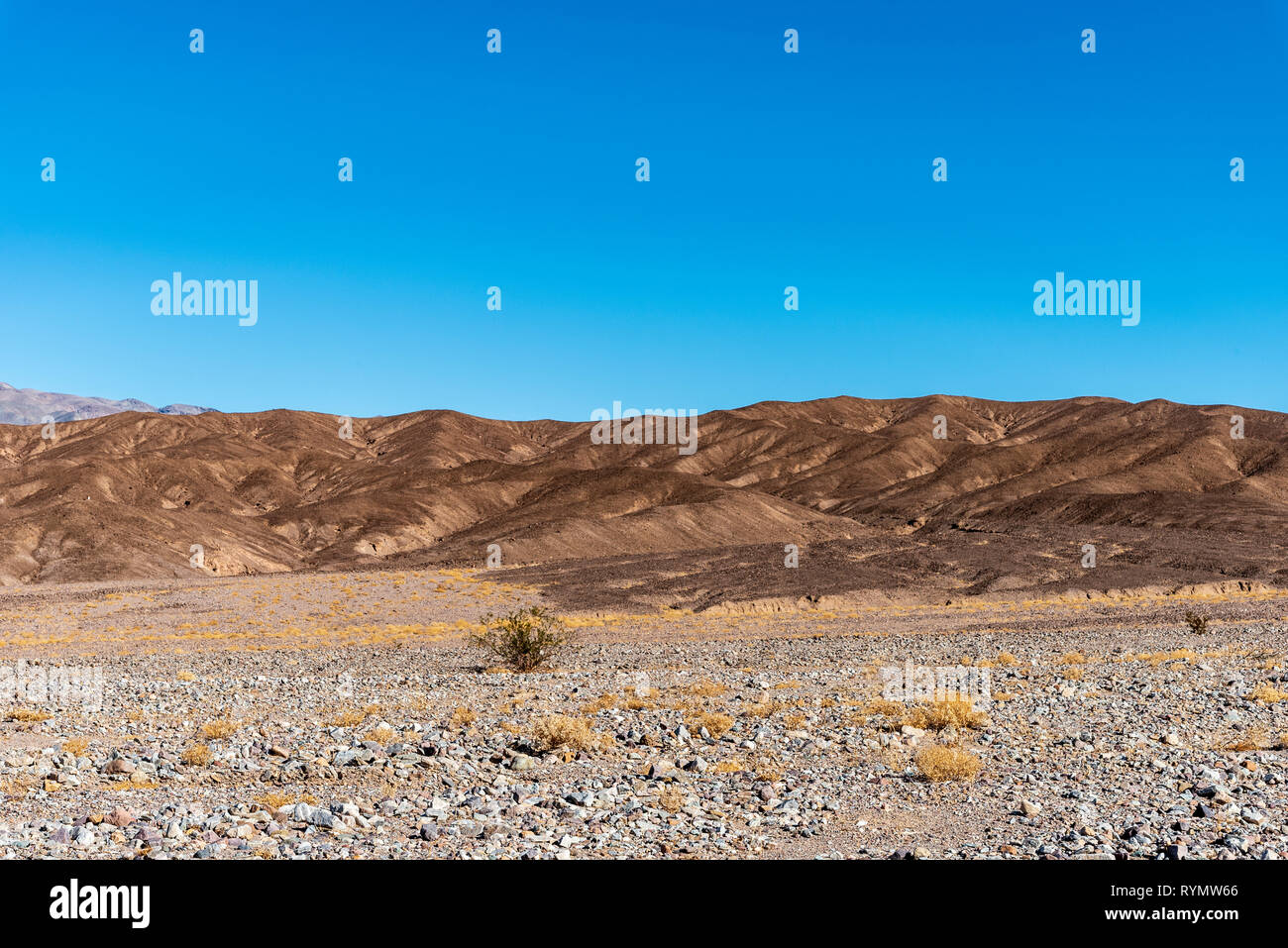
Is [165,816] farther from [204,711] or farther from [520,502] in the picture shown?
[520,502]

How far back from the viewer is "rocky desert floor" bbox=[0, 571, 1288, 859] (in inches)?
394

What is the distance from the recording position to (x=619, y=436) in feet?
607

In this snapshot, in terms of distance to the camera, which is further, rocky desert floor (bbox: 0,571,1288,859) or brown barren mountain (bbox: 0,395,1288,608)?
brown barren mountain (bbox: 0,395,1288,608)

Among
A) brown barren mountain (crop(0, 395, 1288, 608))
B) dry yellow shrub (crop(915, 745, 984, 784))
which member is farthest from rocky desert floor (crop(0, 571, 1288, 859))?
brown barren mountain (crop(0, 395, 1288, 608))

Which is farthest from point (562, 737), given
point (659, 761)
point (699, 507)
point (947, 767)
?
point (699, 507)

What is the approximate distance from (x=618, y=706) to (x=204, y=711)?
26.7ft

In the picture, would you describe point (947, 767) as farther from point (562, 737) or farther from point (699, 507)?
point (699, 507)

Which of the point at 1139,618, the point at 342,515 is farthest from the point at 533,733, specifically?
the point at 342,515

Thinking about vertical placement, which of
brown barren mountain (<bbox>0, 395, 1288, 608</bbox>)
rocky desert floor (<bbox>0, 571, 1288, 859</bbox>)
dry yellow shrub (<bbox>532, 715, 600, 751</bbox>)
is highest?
brown barren mountain (<bbox>0, 395, 1288, 608</bbox>)

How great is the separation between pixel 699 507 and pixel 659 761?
82316 mm

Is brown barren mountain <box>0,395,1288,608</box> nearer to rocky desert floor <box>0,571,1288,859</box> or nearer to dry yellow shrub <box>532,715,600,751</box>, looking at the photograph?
rocky desert floor <box>0,571,1288,859</box>

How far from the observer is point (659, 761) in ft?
44.4

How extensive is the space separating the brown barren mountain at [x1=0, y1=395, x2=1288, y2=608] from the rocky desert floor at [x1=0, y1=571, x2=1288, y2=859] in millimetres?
29943

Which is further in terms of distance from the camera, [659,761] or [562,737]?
[562,737]
